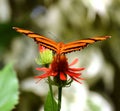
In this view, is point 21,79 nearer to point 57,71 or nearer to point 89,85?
point 89,85

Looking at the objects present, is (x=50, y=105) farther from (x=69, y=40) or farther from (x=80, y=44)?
(x=69, y=40)

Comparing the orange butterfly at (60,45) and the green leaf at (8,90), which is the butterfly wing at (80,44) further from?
the green leaf at (8,90)

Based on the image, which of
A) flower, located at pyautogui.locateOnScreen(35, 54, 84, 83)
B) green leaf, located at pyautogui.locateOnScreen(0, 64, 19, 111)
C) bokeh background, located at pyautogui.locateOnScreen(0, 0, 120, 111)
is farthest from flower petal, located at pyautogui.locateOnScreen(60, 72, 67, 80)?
bokeh background, located at pyautogui.locateOnScreen(0, 0, 120, 111)

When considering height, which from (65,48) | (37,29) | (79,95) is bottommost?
(79,95)

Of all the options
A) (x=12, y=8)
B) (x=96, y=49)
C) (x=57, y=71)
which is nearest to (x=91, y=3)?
(x=96, y=49)

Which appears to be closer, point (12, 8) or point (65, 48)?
point (65, 48)

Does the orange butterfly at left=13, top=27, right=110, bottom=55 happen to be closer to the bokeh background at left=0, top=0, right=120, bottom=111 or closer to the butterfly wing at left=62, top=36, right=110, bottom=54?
the butterfly wing at left=62, top=36, right=110, bottom=54

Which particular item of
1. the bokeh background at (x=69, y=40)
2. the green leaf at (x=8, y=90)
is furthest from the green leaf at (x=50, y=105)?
the bokeh background at (x=69, y=40)
